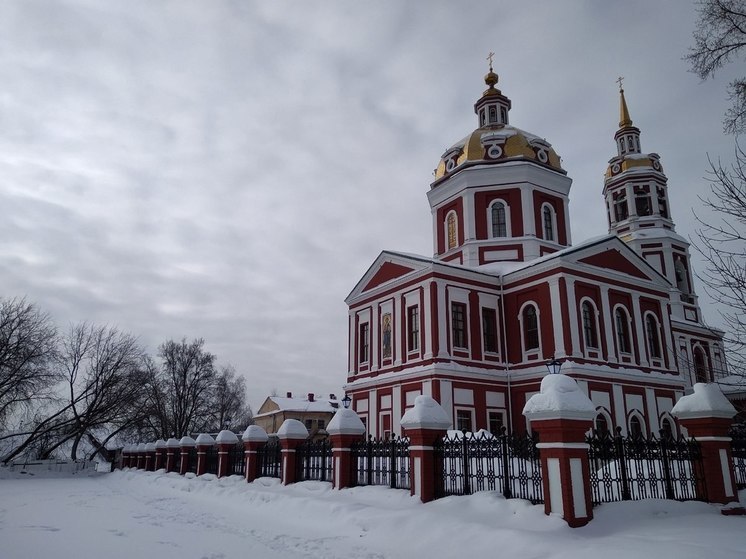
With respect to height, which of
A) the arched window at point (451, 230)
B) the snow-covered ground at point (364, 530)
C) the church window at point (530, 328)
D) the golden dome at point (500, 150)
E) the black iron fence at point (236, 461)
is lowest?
the snow-covered ground at point (364, 530)

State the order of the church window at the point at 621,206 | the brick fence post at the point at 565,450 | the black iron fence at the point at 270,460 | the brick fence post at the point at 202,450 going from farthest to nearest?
the church window at the point at 621,206
the brick fence post at the point at 202,450
the black iron fence at the point at 270,460
the brick fence post at the point at 565,450

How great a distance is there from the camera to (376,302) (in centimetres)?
2653

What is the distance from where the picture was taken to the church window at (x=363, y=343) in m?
27.3

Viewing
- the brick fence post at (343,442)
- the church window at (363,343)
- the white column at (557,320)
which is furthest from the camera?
the church window at (363,343)

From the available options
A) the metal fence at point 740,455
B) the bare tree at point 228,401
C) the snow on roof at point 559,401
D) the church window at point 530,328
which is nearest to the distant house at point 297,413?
the bare tree at point 228,401

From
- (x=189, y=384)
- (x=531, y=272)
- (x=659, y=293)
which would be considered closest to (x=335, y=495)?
(x=531, y=272)

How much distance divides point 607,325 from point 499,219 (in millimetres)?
7065

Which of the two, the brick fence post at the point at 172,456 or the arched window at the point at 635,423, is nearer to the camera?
the arched window at the point at 635,423

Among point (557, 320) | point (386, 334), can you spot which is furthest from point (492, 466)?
point (386, 334)

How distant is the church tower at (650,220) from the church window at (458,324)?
1674 cm

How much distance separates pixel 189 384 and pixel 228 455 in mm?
32033

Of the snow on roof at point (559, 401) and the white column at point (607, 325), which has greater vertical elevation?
the white column at point (607, 325)

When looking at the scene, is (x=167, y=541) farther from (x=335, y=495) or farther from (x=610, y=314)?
(x=610, y=314)

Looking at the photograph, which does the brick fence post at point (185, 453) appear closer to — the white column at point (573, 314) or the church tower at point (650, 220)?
the white column at point (573, 314)
